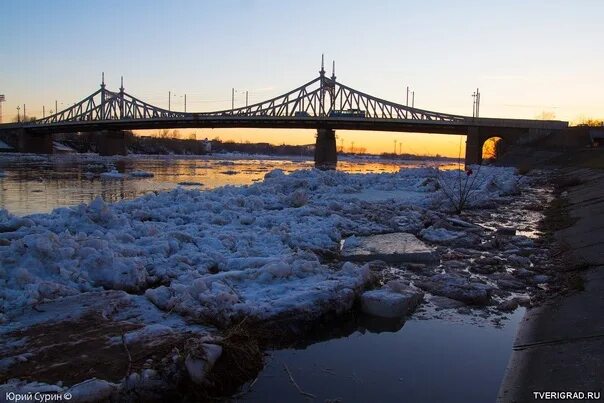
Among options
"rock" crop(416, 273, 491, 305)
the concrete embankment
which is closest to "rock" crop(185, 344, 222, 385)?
the concrete embankment

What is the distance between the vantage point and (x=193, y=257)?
650cm

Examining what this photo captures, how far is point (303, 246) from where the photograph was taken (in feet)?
26.0

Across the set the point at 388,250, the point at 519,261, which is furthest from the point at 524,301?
the point at 388,250

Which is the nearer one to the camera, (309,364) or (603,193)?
(309,364)

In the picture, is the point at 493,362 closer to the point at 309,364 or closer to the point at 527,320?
the point at 527,320

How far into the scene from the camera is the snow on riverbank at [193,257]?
480 centimetres

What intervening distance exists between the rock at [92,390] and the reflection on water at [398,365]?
36.7 inches

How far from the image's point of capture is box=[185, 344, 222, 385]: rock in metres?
3.40

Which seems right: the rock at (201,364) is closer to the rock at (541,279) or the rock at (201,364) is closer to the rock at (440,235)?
the rock at (541,279)

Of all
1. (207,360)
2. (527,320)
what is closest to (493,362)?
(527,320)

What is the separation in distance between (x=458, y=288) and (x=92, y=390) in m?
4.27

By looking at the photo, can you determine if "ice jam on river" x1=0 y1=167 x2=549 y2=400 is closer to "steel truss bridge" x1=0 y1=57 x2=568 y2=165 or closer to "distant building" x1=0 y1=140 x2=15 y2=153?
"steel truss bridge" x1=0 y1=57 x2=568 y2=165

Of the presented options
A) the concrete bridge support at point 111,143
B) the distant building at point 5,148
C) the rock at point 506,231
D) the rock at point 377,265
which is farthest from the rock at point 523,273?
the distant building at point 5,148

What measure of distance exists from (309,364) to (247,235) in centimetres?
412
